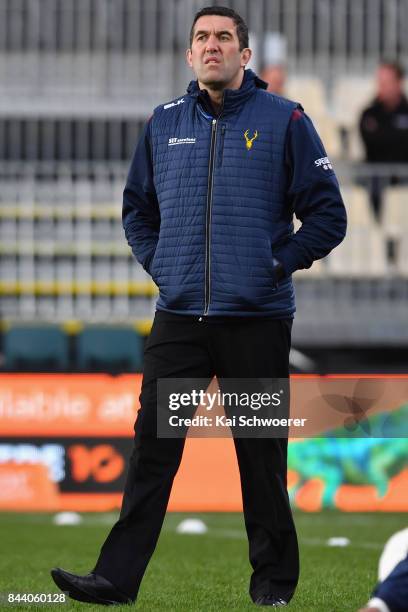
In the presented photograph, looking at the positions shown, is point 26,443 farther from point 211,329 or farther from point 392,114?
point 211,329

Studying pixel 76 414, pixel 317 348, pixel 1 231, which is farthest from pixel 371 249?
pixel 76 414

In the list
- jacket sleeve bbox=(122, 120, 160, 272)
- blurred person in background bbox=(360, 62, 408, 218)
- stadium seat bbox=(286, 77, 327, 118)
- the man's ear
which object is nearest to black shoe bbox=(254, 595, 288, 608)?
jacket sleeve bbox=(122, 120, 160, 272)

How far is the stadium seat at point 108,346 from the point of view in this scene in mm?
12508

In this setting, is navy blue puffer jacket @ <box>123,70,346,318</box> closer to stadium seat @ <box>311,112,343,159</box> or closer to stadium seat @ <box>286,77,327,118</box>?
stadium seat @ <box>311,112,343,159</box>

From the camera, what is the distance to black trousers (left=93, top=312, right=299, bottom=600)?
478 cm

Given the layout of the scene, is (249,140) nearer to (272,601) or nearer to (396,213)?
(272,601)

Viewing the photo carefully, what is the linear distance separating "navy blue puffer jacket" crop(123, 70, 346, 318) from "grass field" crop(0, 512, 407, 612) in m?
1.04

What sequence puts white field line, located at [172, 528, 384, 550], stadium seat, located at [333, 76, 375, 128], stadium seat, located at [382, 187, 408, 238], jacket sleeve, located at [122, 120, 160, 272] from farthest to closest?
stadium seat, located at [333, 76, 375, 128] < stadium seat, located at [382, 187, 408, 238] < white field line, located at [172, 528, 384, 550] < jacket sleeve, located at [122, 120, 160, 272]

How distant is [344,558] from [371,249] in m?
7.66

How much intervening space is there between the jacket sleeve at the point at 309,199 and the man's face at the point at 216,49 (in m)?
0.27

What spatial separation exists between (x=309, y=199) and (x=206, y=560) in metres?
2.92

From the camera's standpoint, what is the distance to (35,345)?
501 inches

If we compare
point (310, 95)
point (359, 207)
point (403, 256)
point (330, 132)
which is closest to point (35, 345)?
point (359, 207)

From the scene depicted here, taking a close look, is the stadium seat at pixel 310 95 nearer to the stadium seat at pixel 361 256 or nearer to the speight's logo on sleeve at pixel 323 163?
the stadium seat at pixel 361 256
